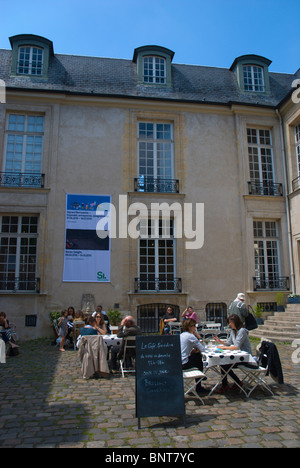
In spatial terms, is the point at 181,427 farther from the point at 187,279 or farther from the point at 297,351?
the point at 187,279

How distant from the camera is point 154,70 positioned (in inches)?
570

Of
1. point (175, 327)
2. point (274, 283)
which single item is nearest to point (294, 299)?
point (274, 283)

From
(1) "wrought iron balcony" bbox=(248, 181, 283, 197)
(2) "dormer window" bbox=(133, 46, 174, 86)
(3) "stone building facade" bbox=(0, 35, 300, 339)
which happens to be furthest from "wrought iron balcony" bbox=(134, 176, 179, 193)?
(2) "dormer window" bbox=(133, 46, 174, 86)

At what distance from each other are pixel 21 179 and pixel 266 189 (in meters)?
8.80

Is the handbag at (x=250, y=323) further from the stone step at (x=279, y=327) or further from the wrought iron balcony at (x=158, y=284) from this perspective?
the wrought iron balcony at (x=158, y=284)

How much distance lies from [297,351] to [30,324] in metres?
7.71

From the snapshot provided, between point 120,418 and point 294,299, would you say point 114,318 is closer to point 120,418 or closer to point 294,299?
point 294,299

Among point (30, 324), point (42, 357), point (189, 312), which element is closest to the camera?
point (42, 357)

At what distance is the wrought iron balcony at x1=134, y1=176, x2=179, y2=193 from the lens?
1300 cm

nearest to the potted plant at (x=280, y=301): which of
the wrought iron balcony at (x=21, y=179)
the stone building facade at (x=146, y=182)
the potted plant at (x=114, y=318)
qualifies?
the stone building facade at (x=146, y=182)

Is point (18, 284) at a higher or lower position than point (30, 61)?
lower
